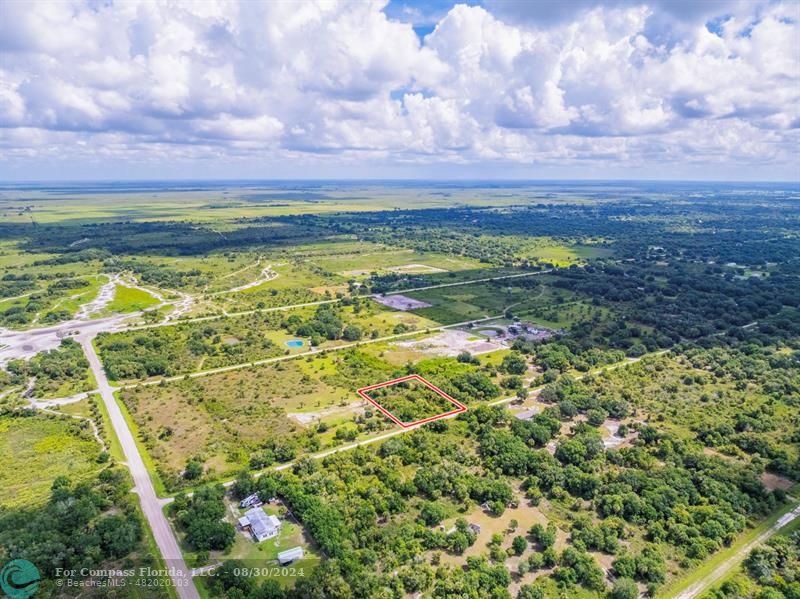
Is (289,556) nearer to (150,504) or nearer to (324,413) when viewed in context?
(150,504)

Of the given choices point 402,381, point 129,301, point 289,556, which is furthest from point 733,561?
point 129,301

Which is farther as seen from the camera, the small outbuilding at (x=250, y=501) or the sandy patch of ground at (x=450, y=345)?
the sandy patch of ground at (x=450, y=345)

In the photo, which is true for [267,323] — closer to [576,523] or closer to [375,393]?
[375,393]

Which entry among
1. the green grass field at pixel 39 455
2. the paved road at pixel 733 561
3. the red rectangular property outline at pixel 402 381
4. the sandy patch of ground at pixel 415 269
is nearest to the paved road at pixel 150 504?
the green grass field at pixel 39 455

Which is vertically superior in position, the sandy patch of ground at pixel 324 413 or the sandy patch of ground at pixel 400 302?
the sandy patch of ground at pixel 400 302

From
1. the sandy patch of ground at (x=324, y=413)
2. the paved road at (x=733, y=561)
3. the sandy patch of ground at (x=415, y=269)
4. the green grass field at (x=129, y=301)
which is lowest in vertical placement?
the paved road at (x=733, y=561)

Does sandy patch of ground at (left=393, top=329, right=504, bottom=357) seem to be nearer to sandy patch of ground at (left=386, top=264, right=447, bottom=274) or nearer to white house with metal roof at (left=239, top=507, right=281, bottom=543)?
white house with metal roof at (left=239, top=507, right=281, bottom=543)

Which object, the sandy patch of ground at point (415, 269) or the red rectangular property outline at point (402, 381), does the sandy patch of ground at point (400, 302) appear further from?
the red rectangular property outline at point (402, 381)
